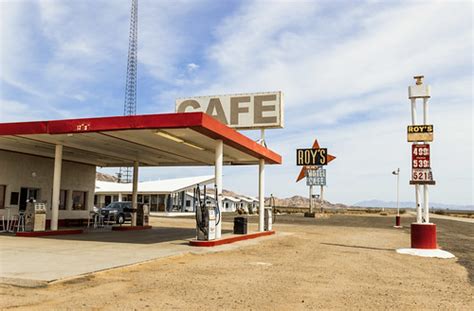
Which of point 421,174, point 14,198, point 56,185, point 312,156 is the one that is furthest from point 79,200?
point 312,156

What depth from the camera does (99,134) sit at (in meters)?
16.6

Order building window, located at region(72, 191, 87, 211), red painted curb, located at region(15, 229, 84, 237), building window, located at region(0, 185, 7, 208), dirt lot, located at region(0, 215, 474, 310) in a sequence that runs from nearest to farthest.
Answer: dirt lot, located at region(0, 215, 474, 310) < red painted curb, located at region(15, 229, 84, 237) < building window, located at region(0, 185, 7, 208) < building window, located at region(72, 191, 87, 211)

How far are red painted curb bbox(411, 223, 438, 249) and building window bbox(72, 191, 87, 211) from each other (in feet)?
64.7

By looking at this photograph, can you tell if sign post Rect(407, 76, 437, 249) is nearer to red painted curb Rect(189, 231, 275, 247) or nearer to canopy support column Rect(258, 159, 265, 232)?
red painted curb Rect(189, 231, 275, 247)

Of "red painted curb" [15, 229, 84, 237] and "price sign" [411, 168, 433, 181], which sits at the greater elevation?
"price sign" [411, 168, 433, 181]

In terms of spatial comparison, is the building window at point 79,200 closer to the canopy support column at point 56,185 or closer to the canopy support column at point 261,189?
the canopy support column at point 56,185

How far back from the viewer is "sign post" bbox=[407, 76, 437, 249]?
16.1 m

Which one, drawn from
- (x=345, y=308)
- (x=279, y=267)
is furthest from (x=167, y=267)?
(x=345, y=308)

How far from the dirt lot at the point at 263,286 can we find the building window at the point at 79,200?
631 inches

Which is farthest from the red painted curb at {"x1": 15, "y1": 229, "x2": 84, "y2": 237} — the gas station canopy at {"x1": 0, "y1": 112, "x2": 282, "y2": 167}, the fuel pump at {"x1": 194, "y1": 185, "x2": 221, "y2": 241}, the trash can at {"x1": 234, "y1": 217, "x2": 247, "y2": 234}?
the trash can at {"x1": 234, "y1": 217, "x2": 247, "y2": 234}

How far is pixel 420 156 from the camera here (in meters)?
16.5

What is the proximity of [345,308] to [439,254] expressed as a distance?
9.41 metres

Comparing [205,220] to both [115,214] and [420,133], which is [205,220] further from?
[115,214]

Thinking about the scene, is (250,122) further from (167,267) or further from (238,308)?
(238,308)
